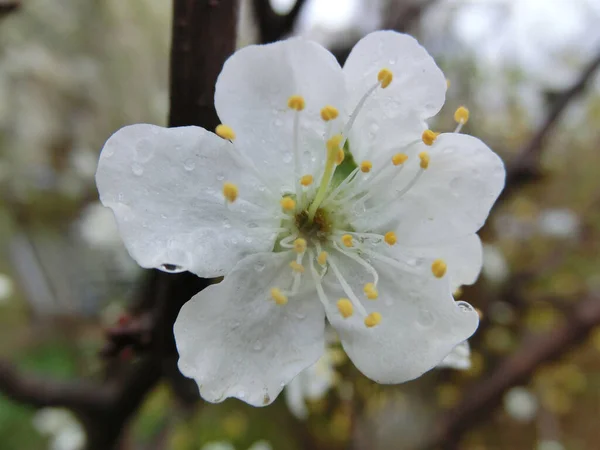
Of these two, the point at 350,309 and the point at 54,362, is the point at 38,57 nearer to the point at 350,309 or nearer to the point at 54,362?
the point at 54,362

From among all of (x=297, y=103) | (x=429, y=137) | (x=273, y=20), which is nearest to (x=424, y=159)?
(x=429, y=137)

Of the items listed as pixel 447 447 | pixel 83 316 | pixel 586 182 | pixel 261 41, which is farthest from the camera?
pixel 586 182

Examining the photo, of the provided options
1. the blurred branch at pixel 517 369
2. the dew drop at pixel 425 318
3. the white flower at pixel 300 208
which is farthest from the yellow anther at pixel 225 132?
the blurred branch at pixel 517 369

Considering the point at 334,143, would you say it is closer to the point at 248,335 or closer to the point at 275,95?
the point at 275,95

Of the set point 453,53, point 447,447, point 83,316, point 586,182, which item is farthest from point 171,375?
point 586,182

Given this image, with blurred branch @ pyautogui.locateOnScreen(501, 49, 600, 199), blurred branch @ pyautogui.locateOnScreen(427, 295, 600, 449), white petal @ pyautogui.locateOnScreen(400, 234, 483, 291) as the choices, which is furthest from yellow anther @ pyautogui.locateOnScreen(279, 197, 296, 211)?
blurred branch @ pyautogui.locateOnScreen(427, 295, 600, 449)

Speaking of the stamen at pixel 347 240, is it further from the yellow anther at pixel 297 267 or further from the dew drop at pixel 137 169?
the dew drop at pixel 137 169

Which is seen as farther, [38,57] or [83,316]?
[38,57]
